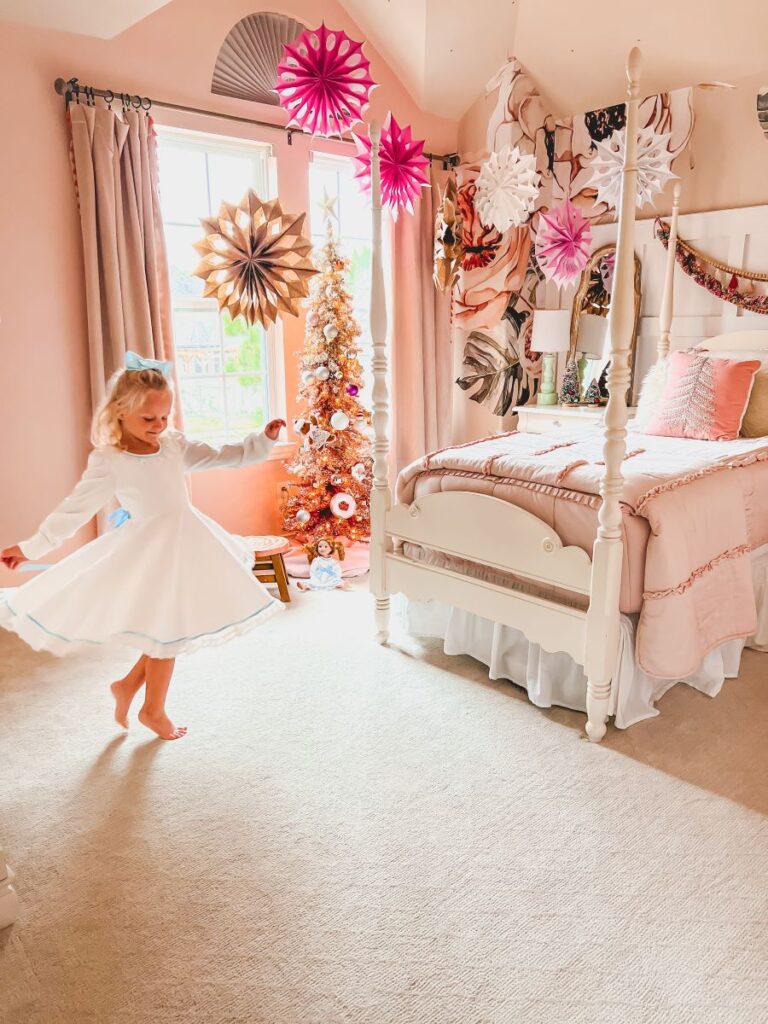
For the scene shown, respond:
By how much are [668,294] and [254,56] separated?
247 centimetres

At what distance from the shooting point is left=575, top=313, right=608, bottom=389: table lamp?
167 inches

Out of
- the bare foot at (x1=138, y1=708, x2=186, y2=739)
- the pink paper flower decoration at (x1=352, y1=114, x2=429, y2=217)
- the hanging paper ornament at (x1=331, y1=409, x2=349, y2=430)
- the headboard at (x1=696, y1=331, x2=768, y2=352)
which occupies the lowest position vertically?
the bare foot at (x1=138, y1=708, x2=186, y2=739)

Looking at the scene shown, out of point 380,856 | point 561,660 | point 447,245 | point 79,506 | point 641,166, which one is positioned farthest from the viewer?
point 447,245

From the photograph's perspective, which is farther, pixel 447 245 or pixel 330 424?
pixel 447 245

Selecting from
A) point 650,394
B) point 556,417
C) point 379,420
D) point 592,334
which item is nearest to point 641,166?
point 592,334

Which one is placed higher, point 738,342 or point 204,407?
point 738,342

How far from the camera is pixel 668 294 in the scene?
4.09 m

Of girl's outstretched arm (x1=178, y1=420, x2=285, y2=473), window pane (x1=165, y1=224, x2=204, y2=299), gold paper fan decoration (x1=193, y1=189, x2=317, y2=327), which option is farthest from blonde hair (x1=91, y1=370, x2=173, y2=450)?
window pane (x1=165, y1=224, x2=204, y2=299)

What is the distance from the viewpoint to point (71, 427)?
361cm

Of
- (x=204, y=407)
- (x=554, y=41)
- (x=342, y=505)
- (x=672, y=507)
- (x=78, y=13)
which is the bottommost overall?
(x=342, y=505)

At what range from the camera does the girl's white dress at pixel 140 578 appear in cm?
218

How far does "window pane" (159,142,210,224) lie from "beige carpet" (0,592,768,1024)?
243cm

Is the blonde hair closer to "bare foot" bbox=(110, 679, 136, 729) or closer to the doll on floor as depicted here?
"bare foot" bbox=(110, 679, 136, 729)

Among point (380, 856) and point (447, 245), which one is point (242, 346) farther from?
point (380, 856)
